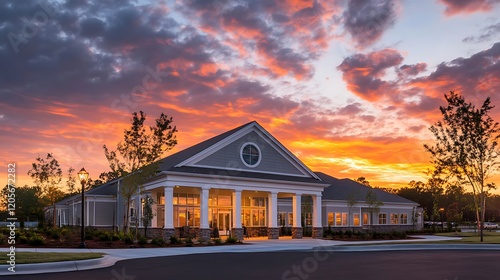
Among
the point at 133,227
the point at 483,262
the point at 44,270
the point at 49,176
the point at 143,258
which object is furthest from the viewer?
the point at 49,176

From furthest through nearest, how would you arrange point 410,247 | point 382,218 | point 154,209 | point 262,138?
point 382,218, point 154,209, point 262,138, point 410,247

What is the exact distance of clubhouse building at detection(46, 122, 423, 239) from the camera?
36125 mm

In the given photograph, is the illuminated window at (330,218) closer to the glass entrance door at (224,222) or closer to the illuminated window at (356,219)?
the illuminated window at (356,219)

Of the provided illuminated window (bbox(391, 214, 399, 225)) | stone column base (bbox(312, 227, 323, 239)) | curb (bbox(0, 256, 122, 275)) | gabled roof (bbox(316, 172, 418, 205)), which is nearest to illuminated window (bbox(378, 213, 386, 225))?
illuminated window (bbox(391, 214, 399, 225))

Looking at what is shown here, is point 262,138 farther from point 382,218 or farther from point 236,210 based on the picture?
point 382,218

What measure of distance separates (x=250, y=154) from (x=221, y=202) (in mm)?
6858

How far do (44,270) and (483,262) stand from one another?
15.8 metres

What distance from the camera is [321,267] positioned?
17703 millimetres

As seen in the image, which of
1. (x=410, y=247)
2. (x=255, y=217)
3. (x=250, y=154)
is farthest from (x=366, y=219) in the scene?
(x=410, y=247)

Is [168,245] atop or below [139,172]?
below

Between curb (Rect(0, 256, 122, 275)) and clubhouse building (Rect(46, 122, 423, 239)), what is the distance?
15586 mm

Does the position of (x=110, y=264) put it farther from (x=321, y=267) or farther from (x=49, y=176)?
(x=49, y=176)

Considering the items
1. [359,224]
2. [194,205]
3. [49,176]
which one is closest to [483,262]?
[194,205]

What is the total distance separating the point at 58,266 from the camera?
16.9m
